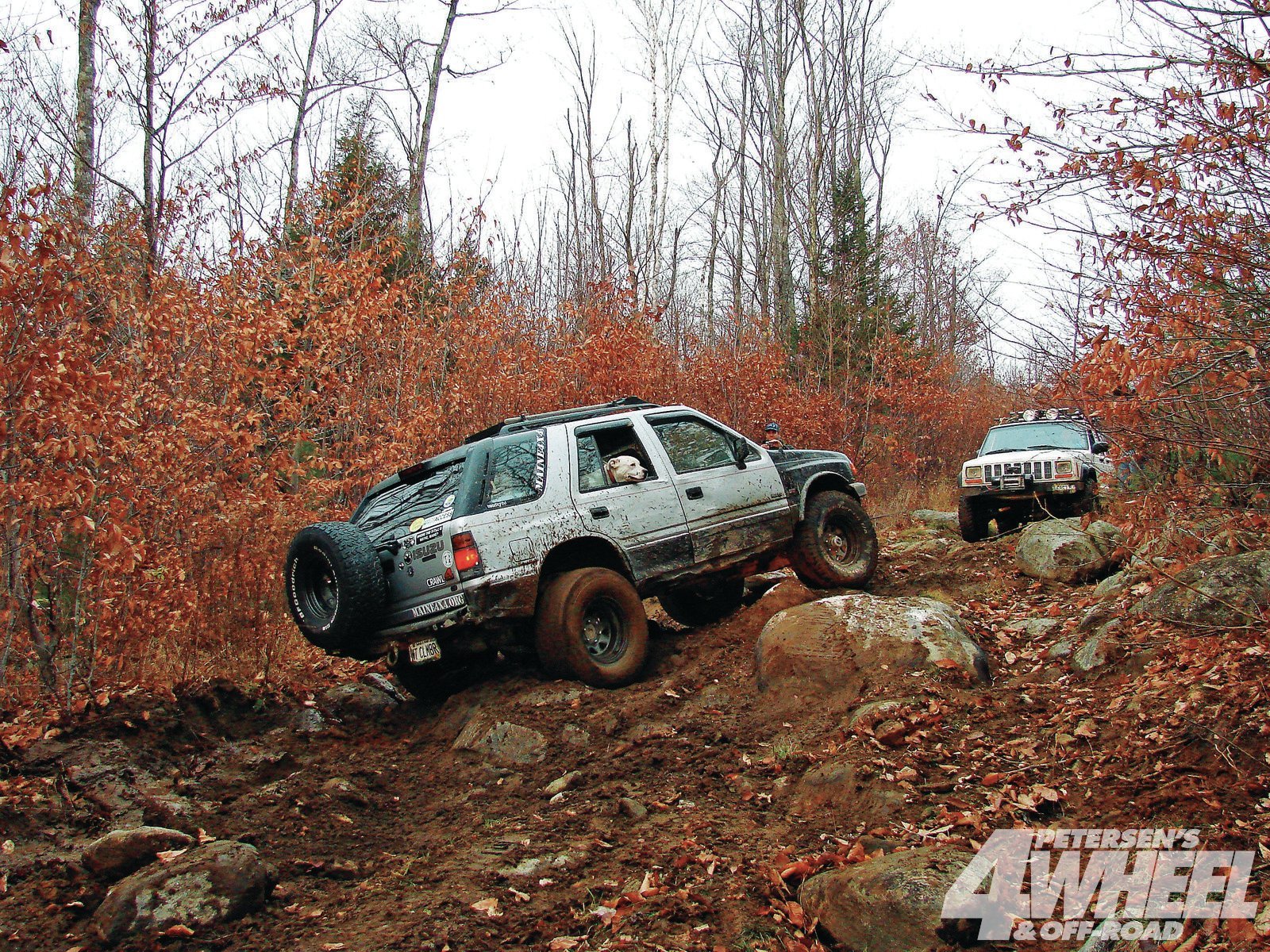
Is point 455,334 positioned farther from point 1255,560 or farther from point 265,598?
point 1255,560

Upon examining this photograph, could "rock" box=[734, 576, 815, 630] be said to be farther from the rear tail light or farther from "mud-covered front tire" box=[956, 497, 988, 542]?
"mud-covered front tire" box=[956, 497, 988, 542]

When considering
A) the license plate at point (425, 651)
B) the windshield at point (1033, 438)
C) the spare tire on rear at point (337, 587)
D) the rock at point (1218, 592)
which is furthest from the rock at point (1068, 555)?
the spare tire on rear at point (337, 587)

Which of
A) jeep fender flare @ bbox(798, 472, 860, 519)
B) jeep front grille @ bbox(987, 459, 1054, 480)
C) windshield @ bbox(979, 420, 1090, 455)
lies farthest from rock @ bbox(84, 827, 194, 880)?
windshield @ bbox(979, 420, 1090, 455)

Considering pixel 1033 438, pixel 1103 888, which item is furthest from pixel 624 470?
pixel 1033 438

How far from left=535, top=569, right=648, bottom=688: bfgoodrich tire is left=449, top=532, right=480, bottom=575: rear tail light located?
62 cm

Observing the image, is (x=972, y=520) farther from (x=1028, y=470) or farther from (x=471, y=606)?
(x=471, y=606)

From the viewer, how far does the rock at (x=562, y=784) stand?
5.40 meters

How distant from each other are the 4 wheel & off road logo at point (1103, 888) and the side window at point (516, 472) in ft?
12.6

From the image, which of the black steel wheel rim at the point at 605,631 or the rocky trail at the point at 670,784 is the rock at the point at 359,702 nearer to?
the rocky trail at the point at 670,784

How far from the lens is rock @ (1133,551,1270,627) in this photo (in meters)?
5.61

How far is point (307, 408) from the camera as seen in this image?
1106cm

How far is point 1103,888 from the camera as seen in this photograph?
355 cm

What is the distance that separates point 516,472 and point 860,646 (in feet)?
8.75

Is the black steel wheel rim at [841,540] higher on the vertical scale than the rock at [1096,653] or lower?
higher
